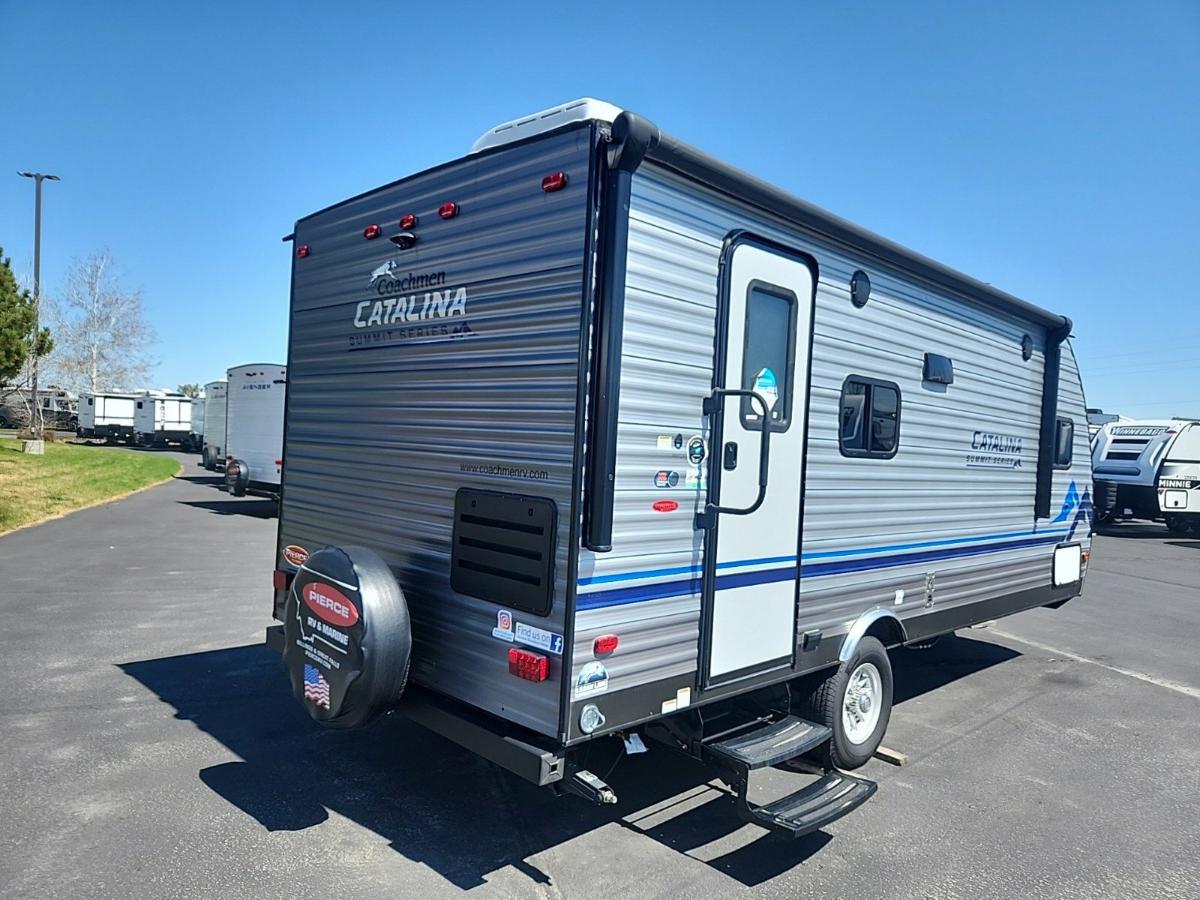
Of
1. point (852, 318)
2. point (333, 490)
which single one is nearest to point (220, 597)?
point (333, 490)

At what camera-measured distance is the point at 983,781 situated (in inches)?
195

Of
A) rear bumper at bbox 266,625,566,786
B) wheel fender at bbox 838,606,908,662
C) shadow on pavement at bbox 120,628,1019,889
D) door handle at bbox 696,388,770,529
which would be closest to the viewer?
rear bumper at bbox 266,625,566,786

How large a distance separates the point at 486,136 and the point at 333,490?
84.1 inches

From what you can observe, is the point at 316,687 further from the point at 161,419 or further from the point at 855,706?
the point at 161,419

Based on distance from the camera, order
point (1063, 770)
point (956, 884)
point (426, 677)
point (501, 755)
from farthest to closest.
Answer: point (1063, 770)
point (426, 677)
point (956, 884)
point (501, 755)

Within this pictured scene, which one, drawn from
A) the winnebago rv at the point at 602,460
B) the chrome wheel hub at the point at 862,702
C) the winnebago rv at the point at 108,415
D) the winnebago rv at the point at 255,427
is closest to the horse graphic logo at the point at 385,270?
the winnebago rv at the point at 602,460

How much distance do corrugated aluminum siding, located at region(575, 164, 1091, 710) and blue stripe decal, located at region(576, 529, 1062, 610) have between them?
0.01 m

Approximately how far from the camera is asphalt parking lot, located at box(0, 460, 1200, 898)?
3615 mm

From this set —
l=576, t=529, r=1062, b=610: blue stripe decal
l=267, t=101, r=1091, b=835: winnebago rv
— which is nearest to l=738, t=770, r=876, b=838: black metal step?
l=267, t=101, r=1091, b=835: winnebago rv

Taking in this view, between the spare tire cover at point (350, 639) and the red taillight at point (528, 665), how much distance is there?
54 cm

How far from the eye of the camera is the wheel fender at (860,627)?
15.9 feet

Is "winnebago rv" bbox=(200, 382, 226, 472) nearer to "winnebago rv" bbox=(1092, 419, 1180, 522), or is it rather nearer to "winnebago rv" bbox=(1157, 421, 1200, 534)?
"winnebago rv" bbox=(1092, 419, 1180, 522)

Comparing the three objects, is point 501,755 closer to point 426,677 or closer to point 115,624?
point 426,677

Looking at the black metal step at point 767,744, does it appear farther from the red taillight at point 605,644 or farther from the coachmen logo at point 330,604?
the coachmen logo at point 330,604
